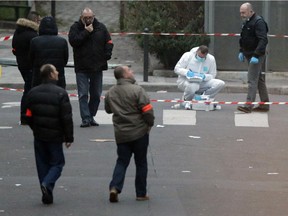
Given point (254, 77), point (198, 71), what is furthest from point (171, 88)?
point (254, 77)

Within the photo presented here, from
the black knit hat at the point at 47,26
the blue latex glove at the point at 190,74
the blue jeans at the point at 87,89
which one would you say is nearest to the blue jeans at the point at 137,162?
the black knit hat at the point at 47,26

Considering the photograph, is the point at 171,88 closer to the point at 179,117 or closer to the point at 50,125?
the point at 179,117

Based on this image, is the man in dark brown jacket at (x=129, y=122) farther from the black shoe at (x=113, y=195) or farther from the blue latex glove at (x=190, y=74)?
the blue latex glove at (x=190, y=74)

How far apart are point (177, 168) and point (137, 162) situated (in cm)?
200

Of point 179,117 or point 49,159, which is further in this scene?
point 179,117

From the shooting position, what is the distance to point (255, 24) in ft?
53.3

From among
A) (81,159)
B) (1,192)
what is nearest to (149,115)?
(1,192)

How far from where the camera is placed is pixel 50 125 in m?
9.69

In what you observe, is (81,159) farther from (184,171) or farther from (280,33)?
(280,33)

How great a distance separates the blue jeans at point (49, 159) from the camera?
9.70 meters

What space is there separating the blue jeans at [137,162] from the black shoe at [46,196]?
0.60 m

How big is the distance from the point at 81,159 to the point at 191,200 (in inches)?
102

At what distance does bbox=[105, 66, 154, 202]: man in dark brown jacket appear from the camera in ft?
31.7

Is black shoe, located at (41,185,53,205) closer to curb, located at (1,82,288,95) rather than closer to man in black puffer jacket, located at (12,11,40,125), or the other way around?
man in black puffer jacket, located at (12,11,40,125)
